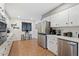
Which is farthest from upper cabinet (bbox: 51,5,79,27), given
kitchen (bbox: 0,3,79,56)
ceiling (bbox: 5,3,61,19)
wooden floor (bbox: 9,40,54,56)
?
wooden floor (bbox: 9,40,54,56)

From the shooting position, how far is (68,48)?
3.13 metres

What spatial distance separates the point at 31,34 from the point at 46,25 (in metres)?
5.61

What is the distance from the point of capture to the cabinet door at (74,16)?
3.42 meters

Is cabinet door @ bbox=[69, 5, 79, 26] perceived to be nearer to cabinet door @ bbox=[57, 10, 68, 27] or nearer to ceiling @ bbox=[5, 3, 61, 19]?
cabinet door @ bbox=[57, 10, 68, 27]

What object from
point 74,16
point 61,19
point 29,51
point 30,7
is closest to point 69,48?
point 74,16

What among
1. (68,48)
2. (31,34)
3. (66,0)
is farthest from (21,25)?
(66,0)

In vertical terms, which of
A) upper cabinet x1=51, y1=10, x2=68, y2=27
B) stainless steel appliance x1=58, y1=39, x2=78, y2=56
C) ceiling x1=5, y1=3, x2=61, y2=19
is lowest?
stainless steel appliance x1=58, y1=39, x2=78, y2=56

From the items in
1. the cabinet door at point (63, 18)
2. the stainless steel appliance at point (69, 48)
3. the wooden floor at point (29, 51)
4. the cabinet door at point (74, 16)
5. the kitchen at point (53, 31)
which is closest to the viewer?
the kitchen at point (53, 31)

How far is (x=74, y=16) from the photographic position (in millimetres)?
3576

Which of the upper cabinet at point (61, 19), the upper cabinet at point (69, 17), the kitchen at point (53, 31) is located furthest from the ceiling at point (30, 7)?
the upper cabinet at point (69, 17)

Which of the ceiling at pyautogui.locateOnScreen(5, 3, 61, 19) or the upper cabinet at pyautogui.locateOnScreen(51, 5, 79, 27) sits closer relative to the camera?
the upper cabinet at pyautogui.locateOnScreen(51, 5, 79, 27)

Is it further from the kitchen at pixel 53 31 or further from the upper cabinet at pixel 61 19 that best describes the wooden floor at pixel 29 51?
the upper cabinet at pixel 61 19

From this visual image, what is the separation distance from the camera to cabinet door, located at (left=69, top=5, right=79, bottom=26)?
3.42 meters

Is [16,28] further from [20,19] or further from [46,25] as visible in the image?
[46,25]
